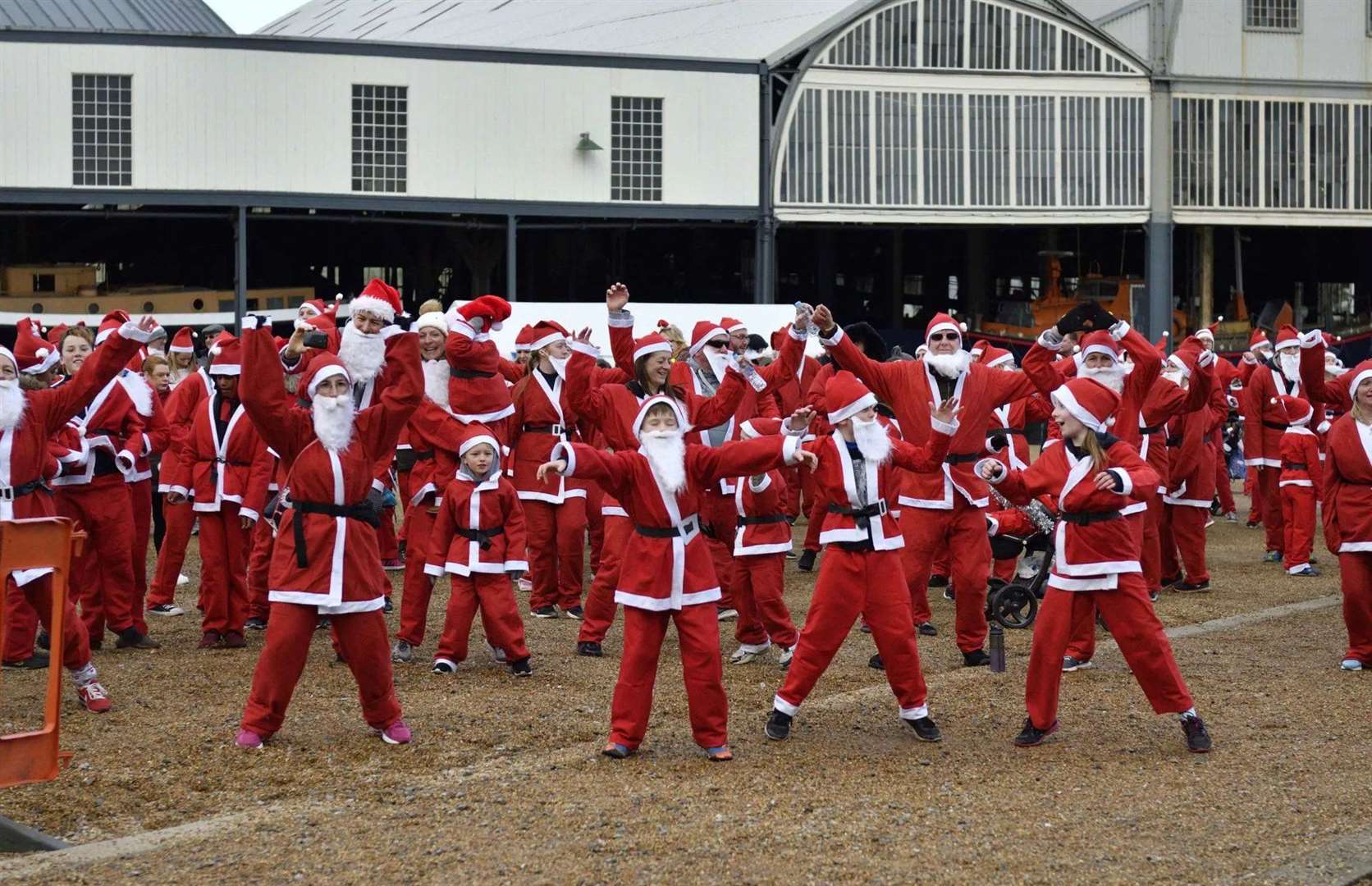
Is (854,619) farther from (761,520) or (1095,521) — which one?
(761,520)

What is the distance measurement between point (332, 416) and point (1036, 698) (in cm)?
360

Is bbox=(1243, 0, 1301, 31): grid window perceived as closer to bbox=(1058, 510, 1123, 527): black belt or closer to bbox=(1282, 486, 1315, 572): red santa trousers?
bbox=(1282, 486, 1315, 572): red santa trousers

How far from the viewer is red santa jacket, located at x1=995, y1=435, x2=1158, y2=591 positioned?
7961mm

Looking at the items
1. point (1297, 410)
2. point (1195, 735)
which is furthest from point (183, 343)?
point (1297, 410)

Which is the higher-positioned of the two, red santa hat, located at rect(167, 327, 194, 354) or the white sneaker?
red santa hat, located at rect(167, 327, 194, 354)

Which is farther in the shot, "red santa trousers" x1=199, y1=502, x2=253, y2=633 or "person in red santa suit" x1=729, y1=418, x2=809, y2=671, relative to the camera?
"red santa trousers" x1=199, y1=502, x2=253, y2=633

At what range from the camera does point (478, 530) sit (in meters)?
9.66

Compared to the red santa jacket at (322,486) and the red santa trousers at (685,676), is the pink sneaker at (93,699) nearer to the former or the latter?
the red santa jacket at (322,486)

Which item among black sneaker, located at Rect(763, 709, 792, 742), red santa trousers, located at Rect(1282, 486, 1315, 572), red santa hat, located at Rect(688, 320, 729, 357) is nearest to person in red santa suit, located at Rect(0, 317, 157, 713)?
black sneaker, located at Rect(763, 709, 792, 742)

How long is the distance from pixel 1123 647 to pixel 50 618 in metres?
5.26

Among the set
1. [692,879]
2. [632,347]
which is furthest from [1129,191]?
[692,879]

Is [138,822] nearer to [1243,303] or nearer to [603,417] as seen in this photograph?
[603,417]

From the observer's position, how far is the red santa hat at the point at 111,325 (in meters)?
8.71

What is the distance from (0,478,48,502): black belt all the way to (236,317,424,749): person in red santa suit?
6.25ft
